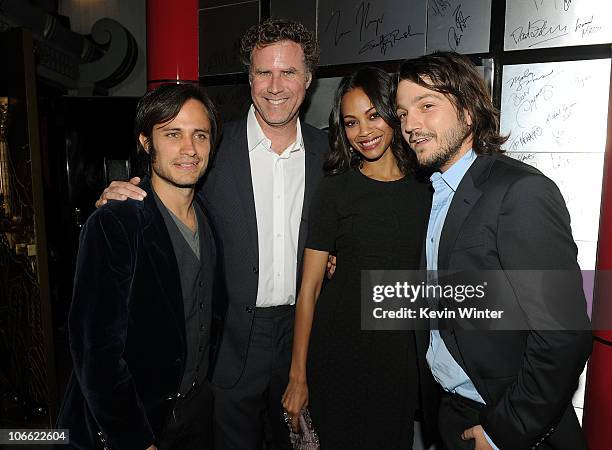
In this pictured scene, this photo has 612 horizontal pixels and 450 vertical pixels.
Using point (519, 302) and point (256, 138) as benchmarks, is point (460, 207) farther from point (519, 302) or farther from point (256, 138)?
point (256, 138)

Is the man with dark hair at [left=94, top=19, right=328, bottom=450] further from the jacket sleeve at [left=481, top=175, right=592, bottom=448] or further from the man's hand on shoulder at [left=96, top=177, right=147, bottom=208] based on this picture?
the jacket sleeve at [left=481, top=175, right=592, bottom=448]

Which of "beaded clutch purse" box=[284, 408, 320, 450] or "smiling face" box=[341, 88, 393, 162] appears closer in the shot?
"smiling face" box=[341, 88, 393, 162]

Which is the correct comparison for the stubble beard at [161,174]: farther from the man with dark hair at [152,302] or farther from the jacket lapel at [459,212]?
the jacket lapel at [459,212]

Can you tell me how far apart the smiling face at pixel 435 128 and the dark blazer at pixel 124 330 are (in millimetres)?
961

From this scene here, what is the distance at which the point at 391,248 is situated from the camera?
6.64 ft

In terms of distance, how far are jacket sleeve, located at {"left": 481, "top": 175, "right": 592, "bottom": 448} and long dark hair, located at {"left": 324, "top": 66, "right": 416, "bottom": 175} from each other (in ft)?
2.68

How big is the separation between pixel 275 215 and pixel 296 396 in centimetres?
85

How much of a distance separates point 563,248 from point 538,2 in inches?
79.1

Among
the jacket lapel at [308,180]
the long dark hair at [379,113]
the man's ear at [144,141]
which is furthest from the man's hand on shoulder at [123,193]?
the long dark hair at [379,113]

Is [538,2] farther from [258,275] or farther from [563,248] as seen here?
[258,275]

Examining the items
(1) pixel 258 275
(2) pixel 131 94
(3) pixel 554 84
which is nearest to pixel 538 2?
(3) pixel 554 84

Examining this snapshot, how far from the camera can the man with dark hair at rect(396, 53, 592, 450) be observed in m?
1.32

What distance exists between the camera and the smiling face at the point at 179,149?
1768 mm
